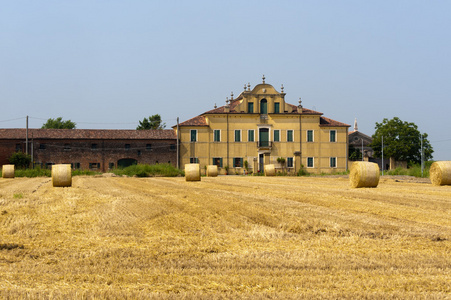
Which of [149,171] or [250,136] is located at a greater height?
[250,136]

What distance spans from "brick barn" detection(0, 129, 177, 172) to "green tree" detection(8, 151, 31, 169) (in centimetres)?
297

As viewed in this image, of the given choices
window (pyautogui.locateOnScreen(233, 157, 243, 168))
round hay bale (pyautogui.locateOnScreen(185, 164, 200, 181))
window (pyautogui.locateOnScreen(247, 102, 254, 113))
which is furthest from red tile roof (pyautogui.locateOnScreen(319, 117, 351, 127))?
round hay bale (pyautogui.locateOnScreen(185, 164, 200, 181))

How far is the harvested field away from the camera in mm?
4508

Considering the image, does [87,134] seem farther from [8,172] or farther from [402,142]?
[402,142]

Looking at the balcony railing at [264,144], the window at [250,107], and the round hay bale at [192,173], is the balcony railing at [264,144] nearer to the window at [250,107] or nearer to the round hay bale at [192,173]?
the window at [250,107]

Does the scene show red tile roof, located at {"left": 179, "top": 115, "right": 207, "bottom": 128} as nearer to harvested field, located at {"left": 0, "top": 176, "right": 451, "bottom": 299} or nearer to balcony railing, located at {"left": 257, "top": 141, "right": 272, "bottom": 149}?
balcony railing, located at {"left": 257, "top": 141, "right": 272, "bottom": 149}

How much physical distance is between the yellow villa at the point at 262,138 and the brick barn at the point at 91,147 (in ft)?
11.1

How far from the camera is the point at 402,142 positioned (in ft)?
263

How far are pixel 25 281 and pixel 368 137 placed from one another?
88.5 m

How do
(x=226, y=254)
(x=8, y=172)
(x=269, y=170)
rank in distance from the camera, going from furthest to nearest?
(x=269, y=170) < (x=8, y=172) < (x=226, y=254)

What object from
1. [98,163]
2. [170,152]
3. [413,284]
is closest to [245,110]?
[170,152]

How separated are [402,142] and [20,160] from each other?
56314 mm

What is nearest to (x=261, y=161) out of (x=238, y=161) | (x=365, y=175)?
(x=238, y=161)

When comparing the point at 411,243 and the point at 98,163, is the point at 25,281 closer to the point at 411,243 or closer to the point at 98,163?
the point at 411,243
